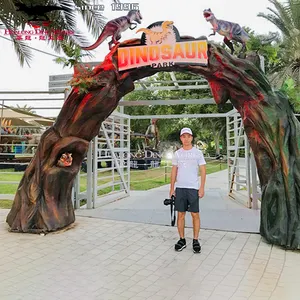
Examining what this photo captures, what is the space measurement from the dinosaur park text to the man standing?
1.26 meters

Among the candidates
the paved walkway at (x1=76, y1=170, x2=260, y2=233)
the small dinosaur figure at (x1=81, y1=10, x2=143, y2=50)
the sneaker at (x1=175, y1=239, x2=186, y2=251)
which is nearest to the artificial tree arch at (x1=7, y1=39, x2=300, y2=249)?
the small dinosaur figure at (x1=81, y1=10, x2=143, y2=50)

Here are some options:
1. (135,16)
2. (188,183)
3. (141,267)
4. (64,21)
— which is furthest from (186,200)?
(64,21)

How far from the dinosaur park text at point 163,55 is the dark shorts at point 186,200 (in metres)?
2.06

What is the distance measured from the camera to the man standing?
392 cm

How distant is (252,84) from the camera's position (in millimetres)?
4316

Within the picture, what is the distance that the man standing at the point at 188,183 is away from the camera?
12.9ft

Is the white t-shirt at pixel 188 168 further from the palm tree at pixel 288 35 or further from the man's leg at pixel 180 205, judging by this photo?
the palm tree at pixel 288 35

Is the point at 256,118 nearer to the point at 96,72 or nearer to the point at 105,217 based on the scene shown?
the point at 96,72

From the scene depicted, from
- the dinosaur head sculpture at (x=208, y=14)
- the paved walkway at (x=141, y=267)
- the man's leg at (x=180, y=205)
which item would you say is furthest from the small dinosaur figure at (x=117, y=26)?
the paved walkway at (x=141, y=267)

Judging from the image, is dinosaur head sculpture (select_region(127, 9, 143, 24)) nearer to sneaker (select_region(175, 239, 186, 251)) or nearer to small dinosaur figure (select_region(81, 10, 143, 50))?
small dinosaur figure (select_region(81, 10, 143, 50))

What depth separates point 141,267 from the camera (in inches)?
137

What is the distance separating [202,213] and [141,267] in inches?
118

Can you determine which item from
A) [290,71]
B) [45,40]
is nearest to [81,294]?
[45,40]

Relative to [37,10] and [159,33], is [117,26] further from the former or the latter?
[37,10]
